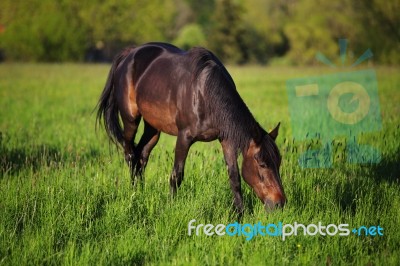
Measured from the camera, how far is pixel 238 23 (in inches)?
1943

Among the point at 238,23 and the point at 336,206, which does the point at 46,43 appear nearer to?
the point at 238,23

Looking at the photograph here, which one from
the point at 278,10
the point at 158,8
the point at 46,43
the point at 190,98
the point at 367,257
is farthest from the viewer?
the point at 278,10

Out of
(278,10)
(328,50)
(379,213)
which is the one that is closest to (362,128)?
(379,213)

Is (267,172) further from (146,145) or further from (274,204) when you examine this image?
(146,145)

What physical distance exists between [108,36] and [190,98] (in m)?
48.6

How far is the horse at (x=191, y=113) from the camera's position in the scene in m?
3.80

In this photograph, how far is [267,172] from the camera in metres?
3.75

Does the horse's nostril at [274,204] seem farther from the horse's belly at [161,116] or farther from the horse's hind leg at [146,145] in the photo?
the horse's hind leg at [146,145]

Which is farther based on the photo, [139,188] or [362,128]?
[362,128]

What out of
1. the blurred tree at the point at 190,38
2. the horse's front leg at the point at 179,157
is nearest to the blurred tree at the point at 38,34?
the blurred tree at the point at 190,38

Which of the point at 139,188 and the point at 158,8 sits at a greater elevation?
the point at 158,8

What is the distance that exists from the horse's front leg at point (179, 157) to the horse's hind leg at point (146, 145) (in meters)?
1.22

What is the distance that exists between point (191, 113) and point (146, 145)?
159cm

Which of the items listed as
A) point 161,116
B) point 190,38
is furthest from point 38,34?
point 161,116
